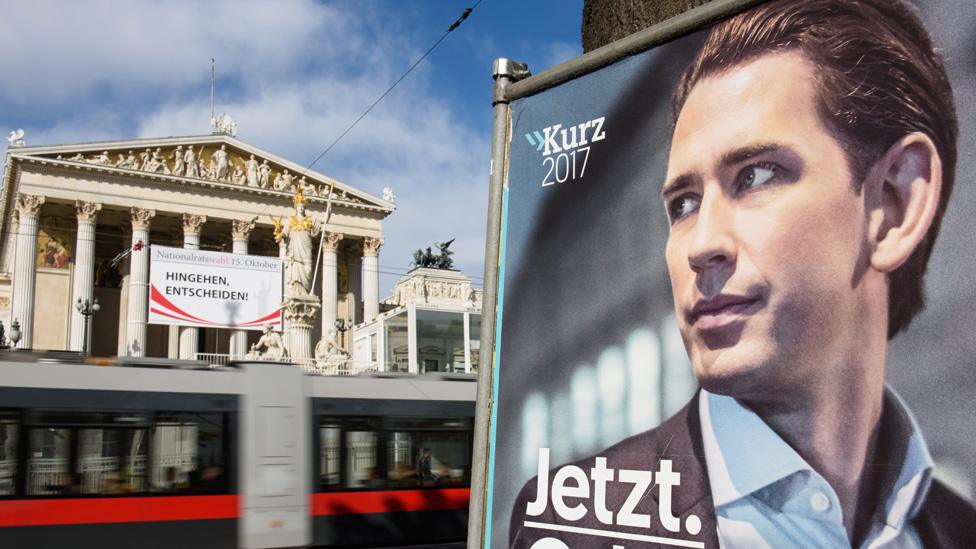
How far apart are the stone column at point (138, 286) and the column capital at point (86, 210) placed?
1957mm

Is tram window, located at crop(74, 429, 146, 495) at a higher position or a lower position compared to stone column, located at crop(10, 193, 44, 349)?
lower

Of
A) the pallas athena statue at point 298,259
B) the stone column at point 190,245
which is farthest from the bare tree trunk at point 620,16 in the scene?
the stone column at point 190,245

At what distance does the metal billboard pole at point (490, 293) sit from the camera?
2.07 m

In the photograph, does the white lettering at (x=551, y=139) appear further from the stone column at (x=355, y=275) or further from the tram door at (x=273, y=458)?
the stone column at (x=355, y=275)

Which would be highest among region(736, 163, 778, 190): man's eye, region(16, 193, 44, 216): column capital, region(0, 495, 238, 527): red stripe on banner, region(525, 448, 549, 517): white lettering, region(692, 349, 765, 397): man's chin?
region(16, 193, 44, 216): column capital

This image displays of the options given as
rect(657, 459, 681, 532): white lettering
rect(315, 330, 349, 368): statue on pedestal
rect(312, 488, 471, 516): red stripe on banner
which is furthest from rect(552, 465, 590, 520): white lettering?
rect(315, 330, 349, 368): statue on pedestal

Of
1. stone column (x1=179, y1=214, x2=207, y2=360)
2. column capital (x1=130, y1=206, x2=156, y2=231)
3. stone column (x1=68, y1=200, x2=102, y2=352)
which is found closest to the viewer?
stone column (x1=68, y1=200, x2=102, y2=352)

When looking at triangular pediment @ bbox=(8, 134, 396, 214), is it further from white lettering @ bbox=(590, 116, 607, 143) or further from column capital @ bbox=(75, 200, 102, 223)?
white lettering @ bbox=(590, 116, 607, 143)

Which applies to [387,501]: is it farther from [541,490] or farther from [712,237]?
[712,237]

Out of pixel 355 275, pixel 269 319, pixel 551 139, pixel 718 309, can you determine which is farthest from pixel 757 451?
pixel 355 275

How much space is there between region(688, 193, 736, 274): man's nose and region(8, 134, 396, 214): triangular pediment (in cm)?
5233

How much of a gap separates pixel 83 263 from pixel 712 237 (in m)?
51.3

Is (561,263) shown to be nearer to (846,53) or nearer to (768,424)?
(768,424)

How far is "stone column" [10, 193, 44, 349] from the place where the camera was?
46.0m
